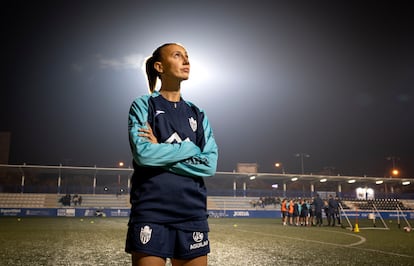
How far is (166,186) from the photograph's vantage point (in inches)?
89.7

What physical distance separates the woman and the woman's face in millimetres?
241

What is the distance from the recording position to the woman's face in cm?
268

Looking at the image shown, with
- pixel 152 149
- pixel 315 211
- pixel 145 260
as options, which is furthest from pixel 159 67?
pixel 315 211

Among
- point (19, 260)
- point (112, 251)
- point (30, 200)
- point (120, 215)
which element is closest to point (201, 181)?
point (19, 260)

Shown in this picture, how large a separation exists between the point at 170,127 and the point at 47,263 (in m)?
5.19

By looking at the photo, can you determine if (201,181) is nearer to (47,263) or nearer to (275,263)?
(275,263)

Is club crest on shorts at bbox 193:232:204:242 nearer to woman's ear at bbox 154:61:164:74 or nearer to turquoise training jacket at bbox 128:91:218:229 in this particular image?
turquoise training jacket at bbox 128:91:218:229

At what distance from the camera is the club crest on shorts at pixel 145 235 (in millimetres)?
2152

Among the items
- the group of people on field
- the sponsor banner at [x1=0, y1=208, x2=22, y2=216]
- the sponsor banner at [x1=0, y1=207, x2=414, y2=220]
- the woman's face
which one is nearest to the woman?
the woman's face

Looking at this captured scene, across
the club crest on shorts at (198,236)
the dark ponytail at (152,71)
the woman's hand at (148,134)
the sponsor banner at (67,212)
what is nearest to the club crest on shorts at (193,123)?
the woman's hand at (148,134)

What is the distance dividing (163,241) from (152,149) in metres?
0.57

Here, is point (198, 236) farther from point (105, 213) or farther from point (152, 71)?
point (105, 213)

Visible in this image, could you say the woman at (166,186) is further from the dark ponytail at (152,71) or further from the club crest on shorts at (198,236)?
the dark ponytail at (152,71)

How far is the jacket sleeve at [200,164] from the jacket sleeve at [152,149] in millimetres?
36
